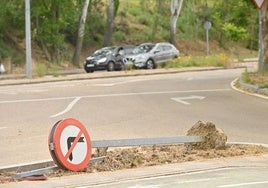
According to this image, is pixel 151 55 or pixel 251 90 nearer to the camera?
pixel 251 90

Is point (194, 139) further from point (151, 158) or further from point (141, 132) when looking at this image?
point (141, 132)

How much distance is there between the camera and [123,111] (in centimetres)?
1895

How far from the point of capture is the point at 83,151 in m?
10.8

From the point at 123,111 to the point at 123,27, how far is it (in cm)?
4014

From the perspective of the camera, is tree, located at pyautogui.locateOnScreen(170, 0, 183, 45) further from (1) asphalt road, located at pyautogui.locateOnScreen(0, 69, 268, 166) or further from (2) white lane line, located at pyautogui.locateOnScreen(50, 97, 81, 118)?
(2) white lane line, located at pyautogui.locateOnScreen(50, 97, 81, 118)

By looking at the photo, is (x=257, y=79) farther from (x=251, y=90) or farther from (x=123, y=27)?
(x=123, y=27)

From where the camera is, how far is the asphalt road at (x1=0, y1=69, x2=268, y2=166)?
14.6m

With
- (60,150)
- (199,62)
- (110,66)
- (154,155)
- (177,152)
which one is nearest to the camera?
(60,150)

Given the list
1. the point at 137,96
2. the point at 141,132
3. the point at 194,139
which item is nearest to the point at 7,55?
the point at 137,96

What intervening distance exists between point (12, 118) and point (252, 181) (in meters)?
8.98

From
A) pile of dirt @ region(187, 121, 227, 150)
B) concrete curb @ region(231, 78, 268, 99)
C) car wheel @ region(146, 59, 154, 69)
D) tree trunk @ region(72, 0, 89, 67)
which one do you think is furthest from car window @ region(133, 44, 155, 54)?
pile of dirt @ region(187, 121, 227, 150)

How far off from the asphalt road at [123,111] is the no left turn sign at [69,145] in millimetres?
1367

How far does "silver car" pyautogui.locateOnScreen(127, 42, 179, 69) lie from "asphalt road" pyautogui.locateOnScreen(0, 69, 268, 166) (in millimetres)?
13235

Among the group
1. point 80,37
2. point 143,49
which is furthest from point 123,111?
point 80,37
